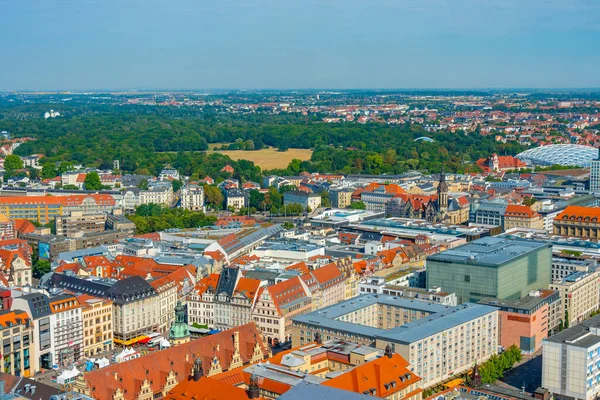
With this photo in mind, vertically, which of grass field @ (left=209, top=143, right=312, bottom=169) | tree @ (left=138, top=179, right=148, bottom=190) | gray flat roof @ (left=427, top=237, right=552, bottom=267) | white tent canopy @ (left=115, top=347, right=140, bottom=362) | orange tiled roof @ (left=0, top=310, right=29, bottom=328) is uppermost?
gray flat roof @ (left=427, top=237, right=552, bottom=267)

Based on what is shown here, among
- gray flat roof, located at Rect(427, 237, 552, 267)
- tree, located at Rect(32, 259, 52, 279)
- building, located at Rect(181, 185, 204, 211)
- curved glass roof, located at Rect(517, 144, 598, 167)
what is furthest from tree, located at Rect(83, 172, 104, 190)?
curved glass roof, located at Rect(517, 144, 598, 167)

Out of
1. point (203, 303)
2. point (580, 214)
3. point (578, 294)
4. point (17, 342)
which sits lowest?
point (578, 294)

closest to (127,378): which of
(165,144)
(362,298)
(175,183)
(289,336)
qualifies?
(289,336)

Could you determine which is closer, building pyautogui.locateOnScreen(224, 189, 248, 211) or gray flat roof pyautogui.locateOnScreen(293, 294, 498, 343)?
gray flat roof pyautogui.locateOnScreen(293, 294, 498, 343)

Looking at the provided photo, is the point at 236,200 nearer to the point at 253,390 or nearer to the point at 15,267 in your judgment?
the point at 15,267

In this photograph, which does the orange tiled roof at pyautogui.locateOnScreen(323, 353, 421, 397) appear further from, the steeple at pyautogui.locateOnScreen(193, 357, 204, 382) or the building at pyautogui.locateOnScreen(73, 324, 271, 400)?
the building at pyautogui.locateOnScreen(73, 324, 271, 400)

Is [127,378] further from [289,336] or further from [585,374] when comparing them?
[585,374]

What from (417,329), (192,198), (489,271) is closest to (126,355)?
(417,329)
